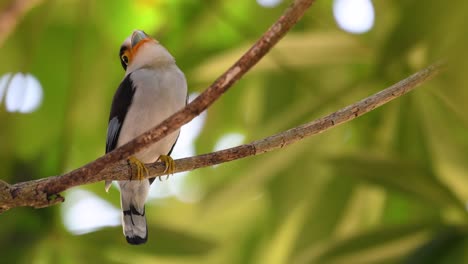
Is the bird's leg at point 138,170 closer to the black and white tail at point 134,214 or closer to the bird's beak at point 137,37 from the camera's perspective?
the black and white tail at point 134,214

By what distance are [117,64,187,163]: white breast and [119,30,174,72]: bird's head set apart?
0.47 ft

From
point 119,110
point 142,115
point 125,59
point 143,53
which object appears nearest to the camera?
point 142,115

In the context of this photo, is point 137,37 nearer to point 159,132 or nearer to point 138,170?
point 138,170

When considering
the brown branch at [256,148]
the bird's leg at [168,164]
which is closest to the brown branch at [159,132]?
the brown branch at [256,148]

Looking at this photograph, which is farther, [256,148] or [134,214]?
[134,214]

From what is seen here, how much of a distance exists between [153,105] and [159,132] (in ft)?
3.94

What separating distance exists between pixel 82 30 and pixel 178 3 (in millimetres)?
453

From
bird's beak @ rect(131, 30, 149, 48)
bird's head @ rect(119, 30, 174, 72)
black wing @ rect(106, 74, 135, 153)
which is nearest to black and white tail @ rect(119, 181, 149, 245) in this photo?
black wing @ rect(106, 74, 135, 153)

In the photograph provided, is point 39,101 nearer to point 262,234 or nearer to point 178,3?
point 178,3

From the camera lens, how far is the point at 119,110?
2.86m

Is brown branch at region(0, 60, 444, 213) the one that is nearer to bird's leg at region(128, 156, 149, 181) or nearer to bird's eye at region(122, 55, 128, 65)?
bird's leg at region(128, 156, 149, 181)

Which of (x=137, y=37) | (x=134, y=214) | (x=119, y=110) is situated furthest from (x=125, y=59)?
(x=134, y=214)

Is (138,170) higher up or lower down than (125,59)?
lower down

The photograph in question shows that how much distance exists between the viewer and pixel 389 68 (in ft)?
10.9
